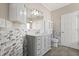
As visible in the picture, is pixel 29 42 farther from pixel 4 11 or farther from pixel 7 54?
pixel 4 11

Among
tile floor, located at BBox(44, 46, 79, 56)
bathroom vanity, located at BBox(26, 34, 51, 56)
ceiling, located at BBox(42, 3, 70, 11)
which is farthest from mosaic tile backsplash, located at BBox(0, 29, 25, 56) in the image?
ceiling, located at BBox(42, 3, 70, 11)

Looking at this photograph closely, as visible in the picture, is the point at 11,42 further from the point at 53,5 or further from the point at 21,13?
the point at 53,5

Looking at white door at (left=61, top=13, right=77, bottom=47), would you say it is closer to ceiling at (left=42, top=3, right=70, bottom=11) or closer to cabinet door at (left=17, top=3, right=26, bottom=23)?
ceiling at (left=42, top=3, right=70, bottom=11)

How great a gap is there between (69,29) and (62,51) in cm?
38

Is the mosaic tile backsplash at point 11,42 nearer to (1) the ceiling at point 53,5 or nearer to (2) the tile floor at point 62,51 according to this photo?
(2) the tile floor at point 62,51

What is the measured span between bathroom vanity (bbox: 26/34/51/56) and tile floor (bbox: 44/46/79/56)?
75mm

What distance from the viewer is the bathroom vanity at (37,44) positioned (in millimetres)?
1548

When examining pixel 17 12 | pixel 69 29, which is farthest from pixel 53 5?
pixel 17 12

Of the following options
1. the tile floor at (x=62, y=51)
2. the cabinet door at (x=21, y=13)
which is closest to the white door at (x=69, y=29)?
the tile floor at (x=62, y=51)

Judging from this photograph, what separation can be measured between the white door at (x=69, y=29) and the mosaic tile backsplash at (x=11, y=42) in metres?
0.69

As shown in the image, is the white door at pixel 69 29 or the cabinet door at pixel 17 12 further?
the white door at pixel 69 29

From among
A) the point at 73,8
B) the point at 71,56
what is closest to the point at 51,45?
the point at 71,56

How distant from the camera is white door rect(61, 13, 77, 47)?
1.54 metres

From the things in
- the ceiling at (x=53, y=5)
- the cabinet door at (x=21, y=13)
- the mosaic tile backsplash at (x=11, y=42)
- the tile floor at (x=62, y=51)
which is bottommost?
the tile floor at (x=62, y=51)
